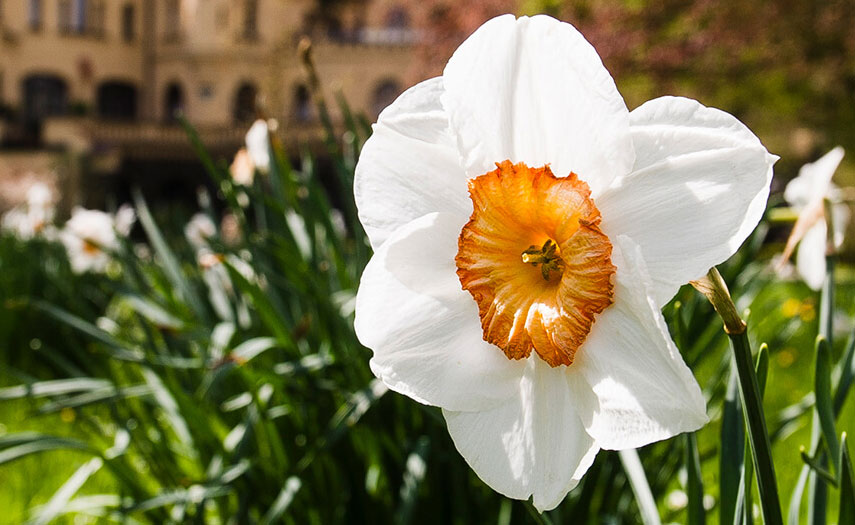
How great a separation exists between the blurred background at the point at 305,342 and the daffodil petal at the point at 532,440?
3.0 inches

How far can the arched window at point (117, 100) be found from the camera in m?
21.5

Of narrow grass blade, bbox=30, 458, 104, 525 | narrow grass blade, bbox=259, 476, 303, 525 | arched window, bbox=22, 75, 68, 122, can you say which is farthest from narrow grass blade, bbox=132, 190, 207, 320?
arched window, bbox=22, 75, 68, 122

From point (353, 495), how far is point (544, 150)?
719 millimetres

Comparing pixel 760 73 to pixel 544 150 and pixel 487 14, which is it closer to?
pixel 487 14

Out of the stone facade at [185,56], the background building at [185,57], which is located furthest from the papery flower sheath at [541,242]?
the stone facade at [185,56]

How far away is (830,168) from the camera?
80 cm

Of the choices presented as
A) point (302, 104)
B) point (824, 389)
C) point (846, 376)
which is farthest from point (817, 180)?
point (302, 104)

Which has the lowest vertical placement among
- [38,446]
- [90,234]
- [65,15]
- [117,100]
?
[117,100]

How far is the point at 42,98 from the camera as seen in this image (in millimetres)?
20562

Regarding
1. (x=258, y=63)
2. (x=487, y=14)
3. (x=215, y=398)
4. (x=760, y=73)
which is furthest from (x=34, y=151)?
(x=215, y=398)

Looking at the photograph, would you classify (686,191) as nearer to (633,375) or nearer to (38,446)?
(633,375)

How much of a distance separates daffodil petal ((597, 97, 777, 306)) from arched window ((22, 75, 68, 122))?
22.3 meters

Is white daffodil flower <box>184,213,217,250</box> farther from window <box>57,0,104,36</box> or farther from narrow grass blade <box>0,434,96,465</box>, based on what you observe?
window <box>57,0,104,36</box>

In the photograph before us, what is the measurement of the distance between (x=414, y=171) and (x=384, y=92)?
20750 mm
